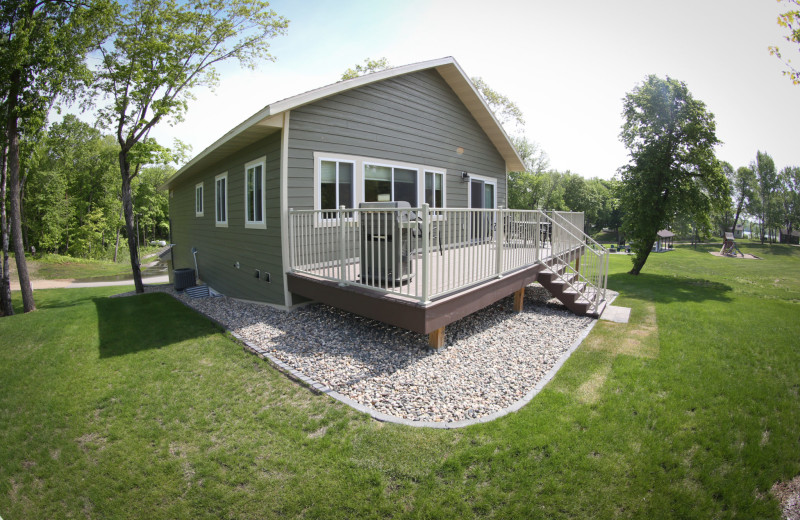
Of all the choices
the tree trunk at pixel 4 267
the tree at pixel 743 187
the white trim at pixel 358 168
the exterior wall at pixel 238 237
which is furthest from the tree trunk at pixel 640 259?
the tree at pixel 743 187

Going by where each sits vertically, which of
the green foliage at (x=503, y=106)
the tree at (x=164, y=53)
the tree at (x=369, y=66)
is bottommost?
the tree at (x=164, y=53)

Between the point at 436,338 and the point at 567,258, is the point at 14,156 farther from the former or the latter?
the point at 567,258

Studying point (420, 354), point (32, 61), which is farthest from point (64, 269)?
point (420, 354)

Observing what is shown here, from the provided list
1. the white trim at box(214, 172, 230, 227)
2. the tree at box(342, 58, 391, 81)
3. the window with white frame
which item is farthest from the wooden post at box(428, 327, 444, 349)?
the tree at box(342, 58, 391, 81)

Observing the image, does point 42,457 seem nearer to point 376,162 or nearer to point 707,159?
point 376,162

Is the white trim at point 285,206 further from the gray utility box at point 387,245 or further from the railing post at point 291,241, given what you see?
the gray utility box at point 387,245

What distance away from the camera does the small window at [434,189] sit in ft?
29.8

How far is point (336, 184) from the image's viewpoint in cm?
710

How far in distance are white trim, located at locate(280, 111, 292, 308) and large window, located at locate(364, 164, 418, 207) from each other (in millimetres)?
1740

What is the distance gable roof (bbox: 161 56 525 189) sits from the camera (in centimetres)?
611

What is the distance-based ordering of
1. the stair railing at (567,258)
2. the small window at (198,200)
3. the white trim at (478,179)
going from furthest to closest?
the small window at (198,200)
the white trim at (478,179)
the stair railing at (567,258)

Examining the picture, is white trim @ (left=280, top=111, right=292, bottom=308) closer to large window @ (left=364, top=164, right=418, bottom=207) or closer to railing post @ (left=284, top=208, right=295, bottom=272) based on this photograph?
railing post @ (left=284, top=208, right=295, bottom=272)

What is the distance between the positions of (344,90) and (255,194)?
112 inches

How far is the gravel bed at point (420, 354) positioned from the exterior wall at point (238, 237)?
969mm
